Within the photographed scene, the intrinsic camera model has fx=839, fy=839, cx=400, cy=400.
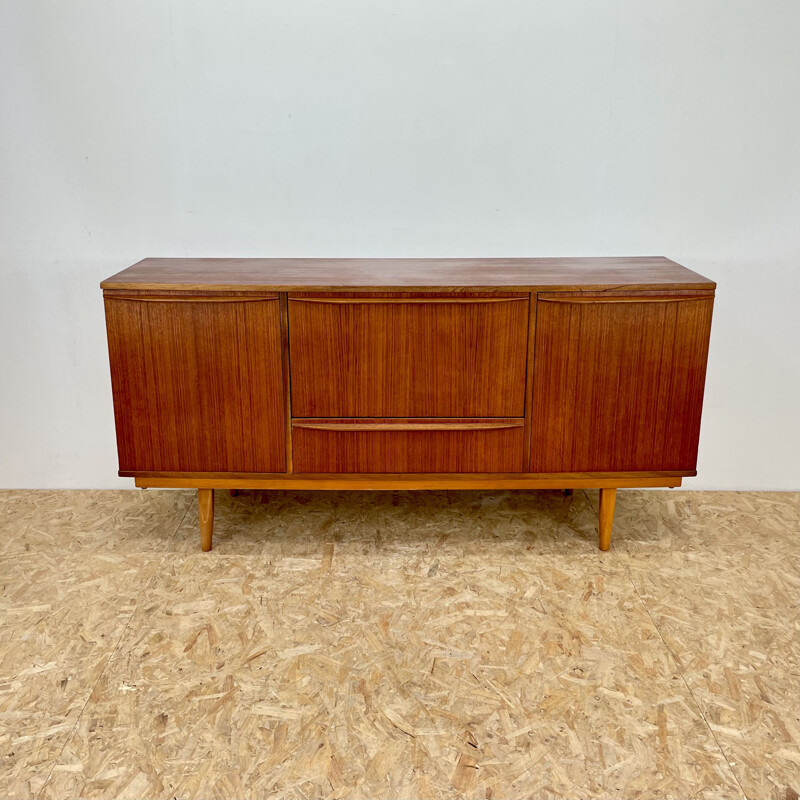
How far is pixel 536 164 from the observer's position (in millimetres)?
2941

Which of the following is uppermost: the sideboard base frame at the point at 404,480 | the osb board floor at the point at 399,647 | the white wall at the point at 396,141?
the white wall at the point at 396,141

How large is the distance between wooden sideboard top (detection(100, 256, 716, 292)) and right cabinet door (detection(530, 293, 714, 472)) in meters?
0.08

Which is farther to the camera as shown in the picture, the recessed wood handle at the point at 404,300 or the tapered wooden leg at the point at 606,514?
the tapered wooden leg at the point at 606,514

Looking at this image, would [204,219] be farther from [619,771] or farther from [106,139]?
[619,771]

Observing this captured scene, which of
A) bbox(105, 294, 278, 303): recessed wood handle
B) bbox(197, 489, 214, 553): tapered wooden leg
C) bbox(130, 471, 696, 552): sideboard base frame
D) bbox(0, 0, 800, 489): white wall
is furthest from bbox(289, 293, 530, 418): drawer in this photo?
bbox(0, 0, 800, 489): white wall

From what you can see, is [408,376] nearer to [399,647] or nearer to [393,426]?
[393,426]

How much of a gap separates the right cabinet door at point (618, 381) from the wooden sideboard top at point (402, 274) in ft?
0.25

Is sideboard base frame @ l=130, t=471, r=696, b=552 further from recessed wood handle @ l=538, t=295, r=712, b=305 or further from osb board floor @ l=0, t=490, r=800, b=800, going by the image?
Answer: recessed wood handle @ l=538, t=295, r=712, b=305

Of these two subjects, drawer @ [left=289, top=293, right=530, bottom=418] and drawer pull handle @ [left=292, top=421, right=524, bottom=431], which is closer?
drawer @ [left=289, top=293, right=530, bottom=418]

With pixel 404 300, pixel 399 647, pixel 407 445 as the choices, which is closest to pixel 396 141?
pixel 404 300

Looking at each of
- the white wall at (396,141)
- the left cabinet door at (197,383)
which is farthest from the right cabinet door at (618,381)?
the left cabinet door at (197,383)

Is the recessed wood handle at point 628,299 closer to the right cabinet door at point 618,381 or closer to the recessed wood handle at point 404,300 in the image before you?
the right cabinet door at point 618,381

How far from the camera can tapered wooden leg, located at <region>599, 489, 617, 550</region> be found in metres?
2.73

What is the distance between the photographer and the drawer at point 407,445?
259 centimetres
